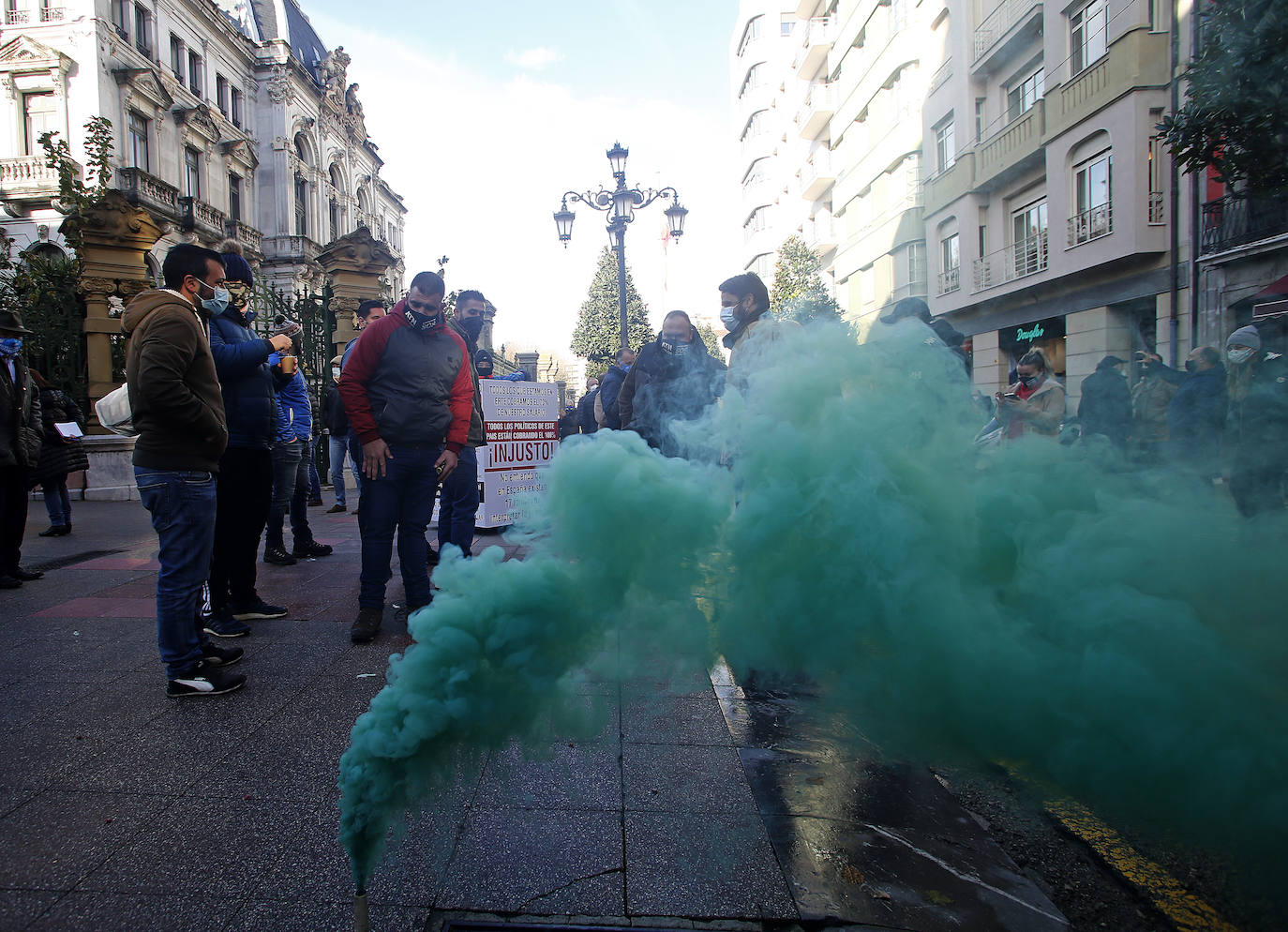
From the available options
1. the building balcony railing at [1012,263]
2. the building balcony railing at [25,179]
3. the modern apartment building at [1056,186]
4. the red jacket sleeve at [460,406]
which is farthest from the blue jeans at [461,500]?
the building balcony railing at [25,179]

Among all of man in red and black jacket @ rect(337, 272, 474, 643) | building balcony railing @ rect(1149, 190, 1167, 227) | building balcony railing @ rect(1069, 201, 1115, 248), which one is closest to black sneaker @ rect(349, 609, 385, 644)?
man in red and black jacket @ rect(337, 272, 474, 643)

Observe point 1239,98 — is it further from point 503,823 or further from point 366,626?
point 366,626

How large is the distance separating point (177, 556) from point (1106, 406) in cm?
417

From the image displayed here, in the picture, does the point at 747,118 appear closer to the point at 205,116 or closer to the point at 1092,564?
the point at 205,116

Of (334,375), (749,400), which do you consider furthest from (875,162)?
(749,400)

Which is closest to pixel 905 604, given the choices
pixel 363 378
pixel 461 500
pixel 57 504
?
pixel 363 378

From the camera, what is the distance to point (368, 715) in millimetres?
1474

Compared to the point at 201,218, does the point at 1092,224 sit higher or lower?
lower

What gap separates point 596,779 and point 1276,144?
189 inches

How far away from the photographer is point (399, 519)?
429cm

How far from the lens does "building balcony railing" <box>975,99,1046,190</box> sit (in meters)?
6.95

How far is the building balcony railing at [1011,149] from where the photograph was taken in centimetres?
695

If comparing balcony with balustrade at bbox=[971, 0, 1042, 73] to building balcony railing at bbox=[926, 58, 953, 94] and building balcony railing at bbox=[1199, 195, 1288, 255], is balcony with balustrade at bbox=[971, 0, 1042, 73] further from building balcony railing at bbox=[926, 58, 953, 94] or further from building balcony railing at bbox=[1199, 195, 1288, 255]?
building balcony railing at bbox=[1199, 195, 1288, 255]

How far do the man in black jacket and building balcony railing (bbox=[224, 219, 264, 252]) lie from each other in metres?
31.3
